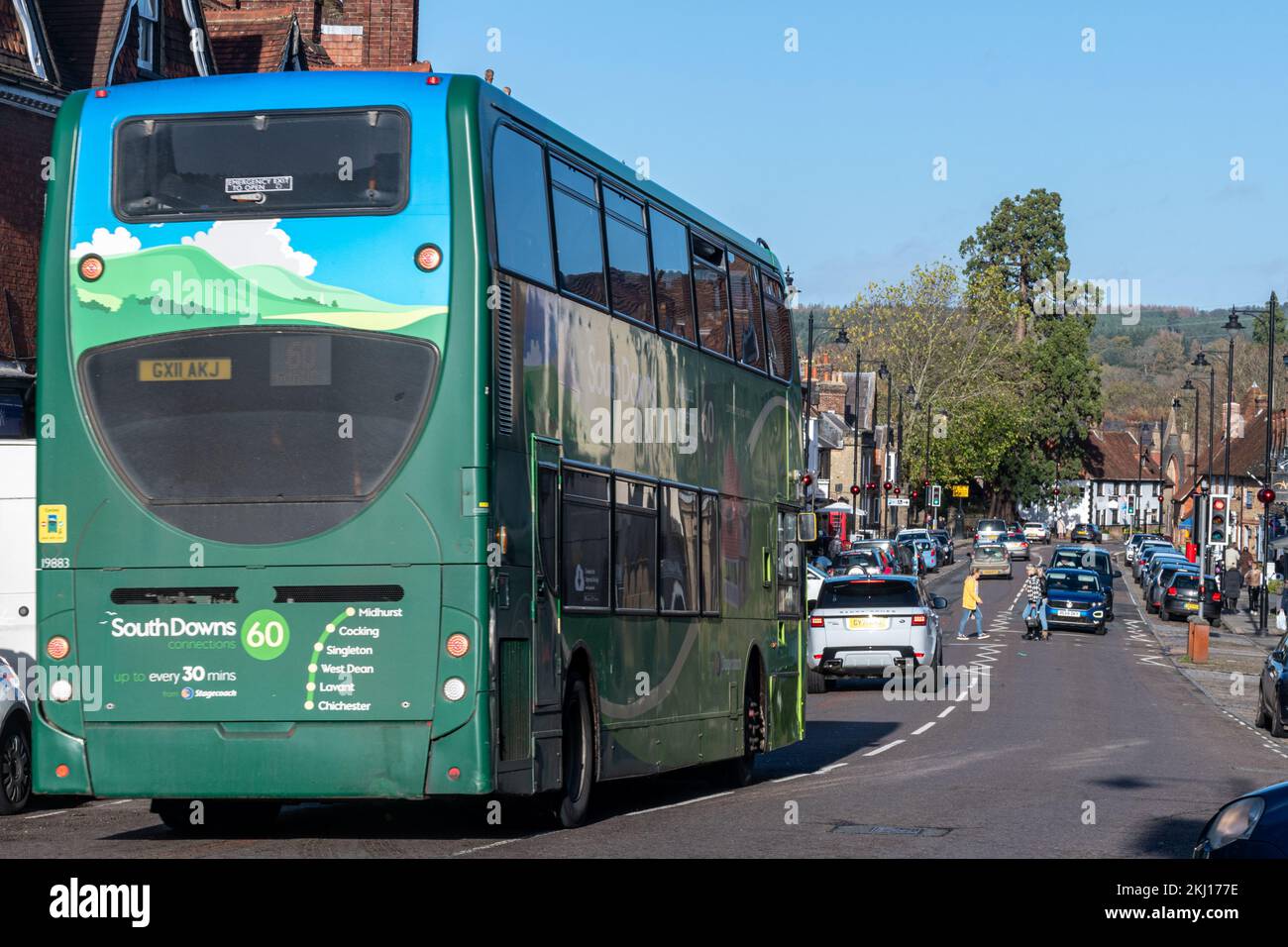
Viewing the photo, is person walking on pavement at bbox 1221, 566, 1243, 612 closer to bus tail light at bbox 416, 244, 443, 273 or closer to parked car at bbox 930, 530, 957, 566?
parked car at bbox 930, 530, 957, 566

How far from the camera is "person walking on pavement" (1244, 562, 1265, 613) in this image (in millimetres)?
65475

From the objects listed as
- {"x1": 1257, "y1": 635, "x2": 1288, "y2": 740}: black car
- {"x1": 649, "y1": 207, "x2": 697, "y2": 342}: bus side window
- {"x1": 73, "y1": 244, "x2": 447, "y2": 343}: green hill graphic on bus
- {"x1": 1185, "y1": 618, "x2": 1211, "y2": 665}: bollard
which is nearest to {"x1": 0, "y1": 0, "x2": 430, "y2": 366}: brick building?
{"x1": 649, "y1": 207, "x2": 697, "y2": 342}: bus side window

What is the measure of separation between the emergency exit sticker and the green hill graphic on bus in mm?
1113

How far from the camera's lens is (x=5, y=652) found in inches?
658

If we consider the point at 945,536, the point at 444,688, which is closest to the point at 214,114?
the point at 444,688

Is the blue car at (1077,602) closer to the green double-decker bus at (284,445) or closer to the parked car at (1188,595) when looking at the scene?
the parked car at (1188,595)

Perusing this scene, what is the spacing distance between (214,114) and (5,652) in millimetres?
6749

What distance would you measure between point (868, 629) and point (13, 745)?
1887 cm

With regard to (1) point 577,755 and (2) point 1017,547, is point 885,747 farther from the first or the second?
(2) point 1017,547

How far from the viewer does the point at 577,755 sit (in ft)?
44.3

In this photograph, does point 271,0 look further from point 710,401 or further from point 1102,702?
point 710,401

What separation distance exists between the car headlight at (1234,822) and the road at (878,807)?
11.2ft

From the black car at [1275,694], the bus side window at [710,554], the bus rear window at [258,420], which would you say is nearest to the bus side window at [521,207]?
the bus rear window at [258,420]

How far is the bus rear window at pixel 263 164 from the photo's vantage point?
38.4ft
